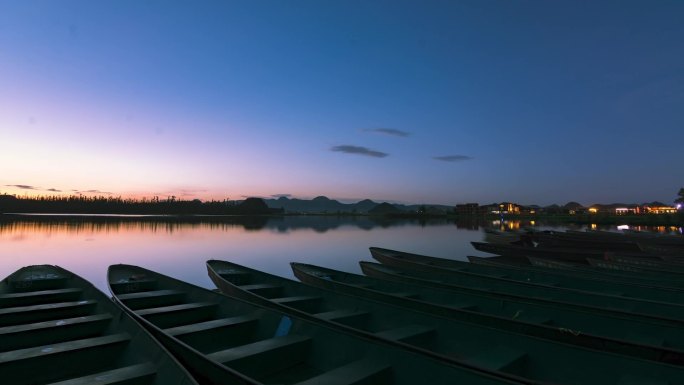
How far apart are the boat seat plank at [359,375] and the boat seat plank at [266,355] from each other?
3.20 feet

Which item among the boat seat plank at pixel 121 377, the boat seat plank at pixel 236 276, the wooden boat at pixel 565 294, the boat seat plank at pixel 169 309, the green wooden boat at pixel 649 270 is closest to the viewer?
the boat seat plank at pixel 121 377

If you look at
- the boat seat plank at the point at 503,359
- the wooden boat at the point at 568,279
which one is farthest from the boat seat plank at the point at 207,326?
the wooden boat at the point at 568,279

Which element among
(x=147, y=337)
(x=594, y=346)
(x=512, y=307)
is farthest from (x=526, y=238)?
(x=147, y=337)

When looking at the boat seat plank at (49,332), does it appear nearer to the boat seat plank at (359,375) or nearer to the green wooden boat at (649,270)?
the boat seat plank at (359,375)

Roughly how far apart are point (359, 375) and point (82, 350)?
373 centimetres

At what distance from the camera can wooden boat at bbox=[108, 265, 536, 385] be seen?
3.89 meters

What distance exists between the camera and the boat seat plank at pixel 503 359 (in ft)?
14.5

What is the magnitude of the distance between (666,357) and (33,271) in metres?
14.0

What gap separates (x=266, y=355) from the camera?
484 cm

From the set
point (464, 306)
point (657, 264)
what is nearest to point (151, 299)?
point (464, 306)

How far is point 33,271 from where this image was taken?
10.2 metres

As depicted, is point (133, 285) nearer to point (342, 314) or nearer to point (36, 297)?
point (36, 297)

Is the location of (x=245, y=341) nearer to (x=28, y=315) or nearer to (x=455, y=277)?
(x=28, y=315)

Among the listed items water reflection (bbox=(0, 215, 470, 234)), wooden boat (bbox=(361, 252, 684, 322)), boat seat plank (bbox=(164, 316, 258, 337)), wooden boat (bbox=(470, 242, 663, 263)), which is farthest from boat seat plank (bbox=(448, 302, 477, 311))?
water reflection (bbox=(0, 215, 470, 234))
